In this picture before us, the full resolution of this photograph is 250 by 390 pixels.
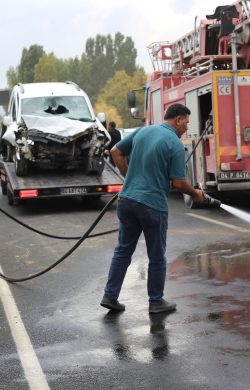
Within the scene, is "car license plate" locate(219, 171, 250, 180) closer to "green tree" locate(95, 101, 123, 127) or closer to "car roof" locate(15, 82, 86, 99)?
"car roof" locate(15, 82, 86, 99)

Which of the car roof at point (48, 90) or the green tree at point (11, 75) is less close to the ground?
the green tree at point (11, 75)

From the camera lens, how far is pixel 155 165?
554cm

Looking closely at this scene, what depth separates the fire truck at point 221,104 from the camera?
1184 cm

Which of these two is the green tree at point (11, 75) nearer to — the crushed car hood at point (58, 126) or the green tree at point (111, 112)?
the green tree at point (111, 112)

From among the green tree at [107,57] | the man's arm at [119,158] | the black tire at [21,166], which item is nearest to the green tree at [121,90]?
the green tree at [107,57]

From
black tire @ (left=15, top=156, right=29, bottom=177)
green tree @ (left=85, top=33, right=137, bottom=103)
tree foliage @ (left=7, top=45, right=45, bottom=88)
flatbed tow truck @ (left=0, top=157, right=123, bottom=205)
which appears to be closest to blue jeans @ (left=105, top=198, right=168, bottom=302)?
flatbed tow truck @ (left=0, top=157, right=123, bottom=205)

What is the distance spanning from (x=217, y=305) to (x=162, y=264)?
2.07 ft

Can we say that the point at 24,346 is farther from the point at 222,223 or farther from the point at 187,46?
the point at 187,46

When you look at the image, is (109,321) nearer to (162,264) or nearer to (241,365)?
(162,264)

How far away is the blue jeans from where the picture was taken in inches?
221

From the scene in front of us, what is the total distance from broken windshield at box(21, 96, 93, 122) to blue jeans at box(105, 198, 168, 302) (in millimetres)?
8542

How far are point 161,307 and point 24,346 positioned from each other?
1339mm

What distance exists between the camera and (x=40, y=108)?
14367 millimetres

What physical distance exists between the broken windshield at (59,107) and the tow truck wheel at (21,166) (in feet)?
4.60
